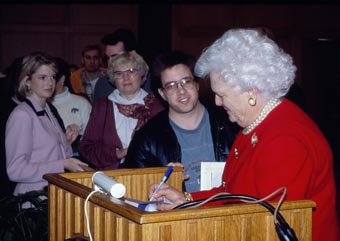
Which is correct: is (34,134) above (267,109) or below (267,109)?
below

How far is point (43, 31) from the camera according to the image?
10.3m

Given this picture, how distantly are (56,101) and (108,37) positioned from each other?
29.2 inches

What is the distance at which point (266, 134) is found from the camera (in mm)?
2270

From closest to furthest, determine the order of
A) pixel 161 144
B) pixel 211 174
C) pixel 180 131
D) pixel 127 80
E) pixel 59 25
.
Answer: pixel 211 174
pixel 161 144
pixel 180 131
pixel 127 80
pixel 59 25

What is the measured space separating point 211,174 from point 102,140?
1.47 meters

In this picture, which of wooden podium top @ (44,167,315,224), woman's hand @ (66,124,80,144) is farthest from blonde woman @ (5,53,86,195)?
wooden podium top @ (44,167,315,224)

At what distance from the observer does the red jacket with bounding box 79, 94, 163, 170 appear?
427cm

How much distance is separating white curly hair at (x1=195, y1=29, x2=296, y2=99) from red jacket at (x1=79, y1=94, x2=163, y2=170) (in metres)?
1.92

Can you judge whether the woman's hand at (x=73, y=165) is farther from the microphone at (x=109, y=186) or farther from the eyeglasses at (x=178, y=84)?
the microphone at (x=109, y=186)

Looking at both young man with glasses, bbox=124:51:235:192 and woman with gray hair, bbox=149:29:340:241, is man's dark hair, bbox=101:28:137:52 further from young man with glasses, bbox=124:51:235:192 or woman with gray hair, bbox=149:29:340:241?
woman with gray hair, bbox=149:29:340:241

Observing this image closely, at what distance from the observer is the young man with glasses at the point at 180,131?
3367 mm

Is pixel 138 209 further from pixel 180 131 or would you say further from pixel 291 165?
pixel 180 131

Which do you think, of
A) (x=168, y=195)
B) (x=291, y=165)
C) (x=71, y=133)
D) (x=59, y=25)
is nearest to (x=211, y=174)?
(x=168, y=195)

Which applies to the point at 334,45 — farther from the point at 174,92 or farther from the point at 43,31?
the point at 174,92
